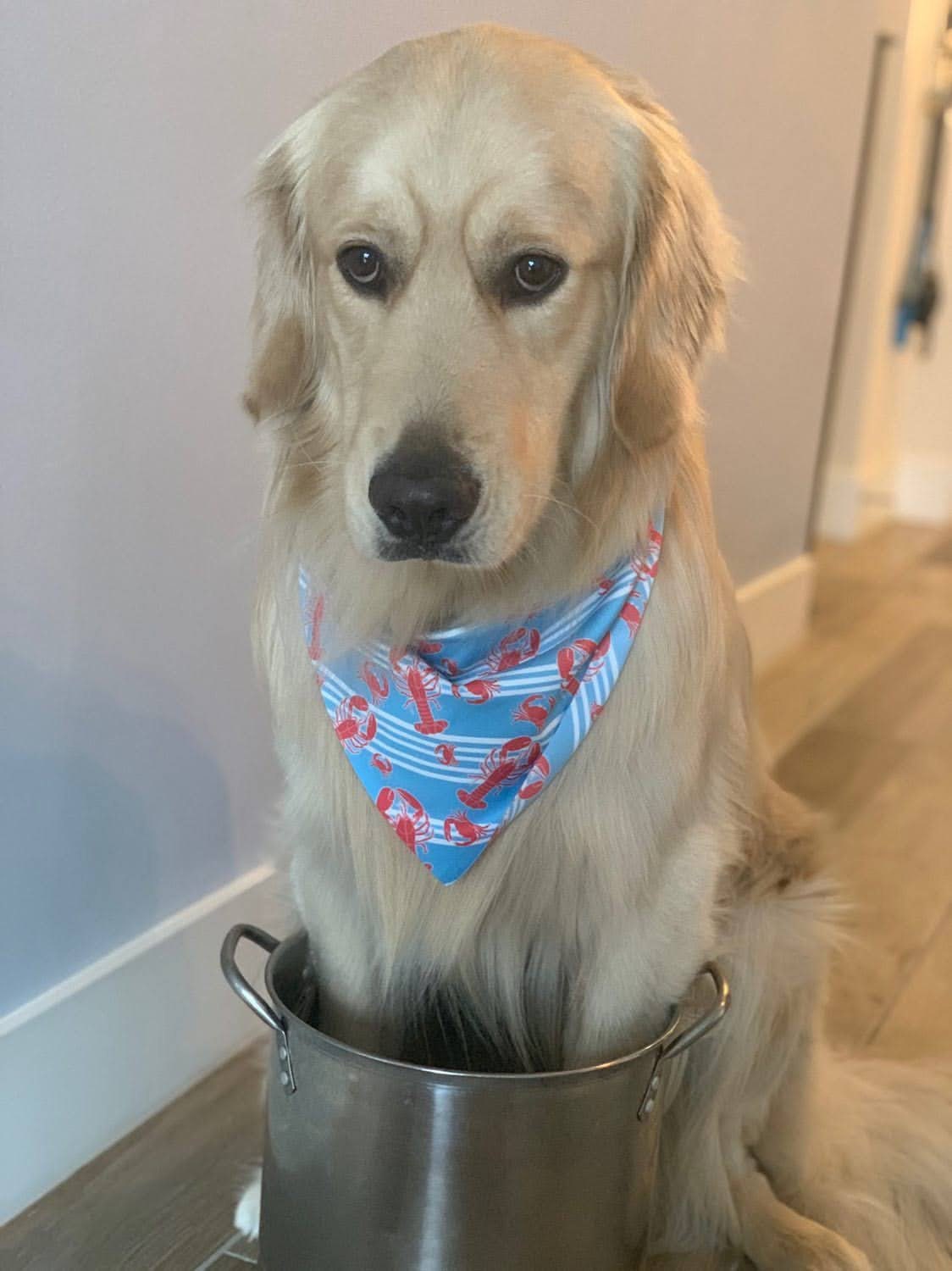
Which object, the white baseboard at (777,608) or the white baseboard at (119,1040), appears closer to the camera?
the white baseboard at (119,1040)

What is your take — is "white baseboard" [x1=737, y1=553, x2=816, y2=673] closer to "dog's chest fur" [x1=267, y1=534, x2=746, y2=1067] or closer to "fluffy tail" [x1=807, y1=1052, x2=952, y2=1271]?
"fluffy tail" [x1=807, y1=1052, x2=952, y2=1271]

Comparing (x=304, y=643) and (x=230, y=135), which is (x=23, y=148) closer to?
(x=230, y=135)

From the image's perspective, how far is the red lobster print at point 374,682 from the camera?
4.05ft

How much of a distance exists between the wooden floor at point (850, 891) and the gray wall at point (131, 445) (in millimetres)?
266

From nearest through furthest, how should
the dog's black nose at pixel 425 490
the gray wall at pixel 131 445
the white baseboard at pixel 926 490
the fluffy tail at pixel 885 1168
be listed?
the dog's black nose at pixel 425 490 < the gray wall at pixel 131 445 < the fluffy tail at pixel 885 1168 < the white baseboard at pixel 926 490

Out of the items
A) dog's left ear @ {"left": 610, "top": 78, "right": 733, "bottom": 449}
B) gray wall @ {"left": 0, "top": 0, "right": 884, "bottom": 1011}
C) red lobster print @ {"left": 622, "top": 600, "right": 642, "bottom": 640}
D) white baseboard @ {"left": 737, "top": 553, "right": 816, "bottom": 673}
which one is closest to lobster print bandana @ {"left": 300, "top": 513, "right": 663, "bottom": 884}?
red lobster print @ {"left": 622, "top": 600, "right": 642, "bottom": 640}

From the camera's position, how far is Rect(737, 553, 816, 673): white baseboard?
10.1 feet

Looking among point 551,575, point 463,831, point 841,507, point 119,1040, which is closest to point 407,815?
point 463,831

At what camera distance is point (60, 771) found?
57.5 inches

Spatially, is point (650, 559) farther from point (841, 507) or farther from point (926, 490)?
point (926, 490)

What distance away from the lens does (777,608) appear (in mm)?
3223

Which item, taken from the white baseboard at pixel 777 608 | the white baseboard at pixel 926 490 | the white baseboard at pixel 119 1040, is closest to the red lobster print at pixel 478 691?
the white baseboard at pixel 119 1040

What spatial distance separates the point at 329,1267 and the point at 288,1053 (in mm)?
204

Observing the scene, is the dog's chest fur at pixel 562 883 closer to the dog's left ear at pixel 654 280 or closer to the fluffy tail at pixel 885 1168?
the dog's left ear at pixel 654 280
